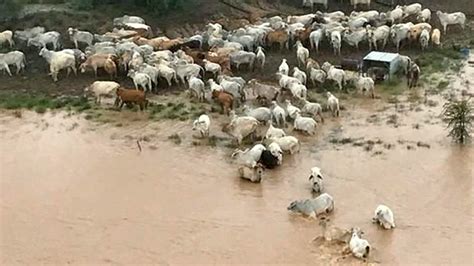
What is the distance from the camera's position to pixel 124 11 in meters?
22.4

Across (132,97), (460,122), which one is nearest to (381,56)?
(460,122)

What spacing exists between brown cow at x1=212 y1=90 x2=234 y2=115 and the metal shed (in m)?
3.48

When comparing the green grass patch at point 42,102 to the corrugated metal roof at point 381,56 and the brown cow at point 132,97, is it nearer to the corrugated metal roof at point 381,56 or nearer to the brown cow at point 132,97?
the brown cow at point 132,97

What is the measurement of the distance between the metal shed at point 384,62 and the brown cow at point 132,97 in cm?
497

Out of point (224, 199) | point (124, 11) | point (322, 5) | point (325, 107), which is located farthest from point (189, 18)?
point (224, 199)

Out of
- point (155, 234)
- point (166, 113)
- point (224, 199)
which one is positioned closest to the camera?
point (155, 234)

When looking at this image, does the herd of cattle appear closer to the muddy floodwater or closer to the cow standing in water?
the cow standing in water

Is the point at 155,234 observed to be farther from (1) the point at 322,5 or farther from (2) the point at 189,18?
(1) the point at 322,5

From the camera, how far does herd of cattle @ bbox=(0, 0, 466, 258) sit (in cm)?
1527

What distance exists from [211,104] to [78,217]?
198 inches

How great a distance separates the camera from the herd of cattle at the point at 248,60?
50.1 feet

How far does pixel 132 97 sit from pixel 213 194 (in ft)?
13.6

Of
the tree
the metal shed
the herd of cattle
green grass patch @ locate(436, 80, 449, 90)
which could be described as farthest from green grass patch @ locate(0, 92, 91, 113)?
green grass patch @ locate(436, 80, 449, 90)

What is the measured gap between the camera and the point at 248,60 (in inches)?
733
